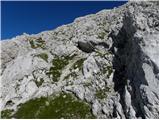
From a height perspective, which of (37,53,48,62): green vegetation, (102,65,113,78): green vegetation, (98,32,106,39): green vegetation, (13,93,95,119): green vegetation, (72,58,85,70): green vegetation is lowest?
(13,93,95,119): green vegetation

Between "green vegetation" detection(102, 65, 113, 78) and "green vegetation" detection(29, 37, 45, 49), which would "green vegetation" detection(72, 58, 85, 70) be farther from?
"green vegetation" detection(29, 37, 45, 49)

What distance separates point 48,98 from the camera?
80.1 meters

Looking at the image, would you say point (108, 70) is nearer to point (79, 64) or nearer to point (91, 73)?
point (91, 73)

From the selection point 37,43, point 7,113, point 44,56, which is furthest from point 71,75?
point 37,43

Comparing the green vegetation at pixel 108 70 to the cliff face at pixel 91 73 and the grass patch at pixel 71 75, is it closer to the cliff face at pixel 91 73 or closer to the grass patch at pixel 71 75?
the cliff face at pixel 91 73

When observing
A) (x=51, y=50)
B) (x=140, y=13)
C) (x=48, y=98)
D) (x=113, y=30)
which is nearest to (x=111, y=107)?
(x=48, y=98)

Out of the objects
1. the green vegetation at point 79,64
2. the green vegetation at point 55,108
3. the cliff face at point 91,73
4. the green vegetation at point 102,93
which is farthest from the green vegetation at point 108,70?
the green vegetation at point 55,108

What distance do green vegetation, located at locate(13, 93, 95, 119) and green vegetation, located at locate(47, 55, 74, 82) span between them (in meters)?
8.20

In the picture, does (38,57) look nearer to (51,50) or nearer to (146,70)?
(51,50)

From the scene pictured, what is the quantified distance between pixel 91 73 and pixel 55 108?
12127mm

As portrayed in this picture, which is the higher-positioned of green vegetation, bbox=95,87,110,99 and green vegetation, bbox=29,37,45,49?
green vegetation, bbox=29,37,45,49

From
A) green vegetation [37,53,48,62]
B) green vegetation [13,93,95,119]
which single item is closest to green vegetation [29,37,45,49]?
green vegetation [37,53,48,62]

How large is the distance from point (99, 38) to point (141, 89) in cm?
3686

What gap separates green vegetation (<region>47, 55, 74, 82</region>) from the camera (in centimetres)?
8775
